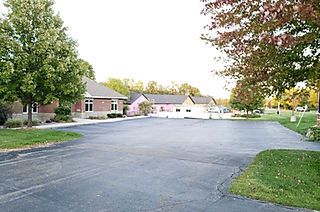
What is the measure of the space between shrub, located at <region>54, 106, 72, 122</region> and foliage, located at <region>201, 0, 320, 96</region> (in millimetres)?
22282

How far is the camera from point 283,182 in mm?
6930

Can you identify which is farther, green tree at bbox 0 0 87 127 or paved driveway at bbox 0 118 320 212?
green tree at bbox 0 0 87 127

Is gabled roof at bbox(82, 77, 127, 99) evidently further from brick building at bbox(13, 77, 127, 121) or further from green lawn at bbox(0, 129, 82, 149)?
green lawn at bbox(0, 129, 82, 149)

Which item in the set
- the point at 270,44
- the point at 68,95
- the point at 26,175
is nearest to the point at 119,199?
the point at 26,175

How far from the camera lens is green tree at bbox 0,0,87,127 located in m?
16.4

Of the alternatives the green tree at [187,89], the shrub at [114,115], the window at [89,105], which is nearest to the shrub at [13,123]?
the window at [89,105]

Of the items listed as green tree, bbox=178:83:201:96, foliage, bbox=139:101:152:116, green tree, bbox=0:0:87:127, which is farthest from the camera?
green tree, bbox=178:83:201:96

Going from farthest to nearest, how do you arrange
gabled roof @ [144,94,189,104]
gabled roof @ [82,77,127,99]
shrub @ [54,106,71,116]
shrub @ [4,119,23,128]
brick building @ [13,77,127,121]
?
gabled roof @ [144,94,189,104], gabled roof @ [82,77,127,99], brick building @ [13,77,127,121], shrub @ [54,106,71,116], shrub @ [4,119,23,128]

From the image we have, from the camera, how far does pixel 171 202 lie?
5664 mm

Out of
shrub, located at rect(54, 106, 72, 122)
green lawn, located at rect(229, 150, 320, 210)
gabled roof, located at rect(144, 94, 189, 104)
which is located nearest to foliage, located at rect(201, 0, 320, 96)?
green lawn, located at rect(229, 150, 320, 210)

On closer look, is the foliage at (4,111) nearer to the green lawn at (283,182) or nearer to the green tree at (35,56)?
the green tree at (35,56)

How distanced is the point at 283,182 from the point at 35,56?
14.9 meters

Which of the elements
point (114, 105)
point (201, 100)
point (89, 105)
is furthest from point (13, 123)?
→ point (201, 100)

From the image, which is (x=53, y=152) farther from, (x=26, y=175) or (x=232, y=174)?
(x=232, y=174)
